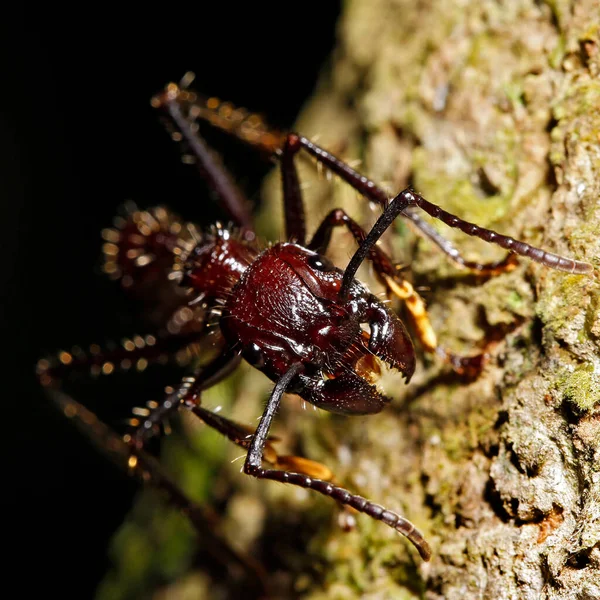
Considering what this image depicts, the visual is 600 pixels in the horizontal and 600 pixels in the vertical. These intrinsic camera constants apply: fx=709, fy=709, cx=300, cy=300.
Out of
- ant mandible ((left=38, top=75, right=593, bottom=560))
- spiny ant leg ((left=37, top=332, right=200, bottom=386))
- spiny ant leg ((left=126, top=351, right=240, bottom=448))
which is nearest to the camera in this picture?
ant mandible ((left=38, top=75, right=593, bottom=560))

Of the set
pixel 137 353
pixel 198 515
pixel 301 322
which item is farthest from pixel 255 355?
pixel 137 353

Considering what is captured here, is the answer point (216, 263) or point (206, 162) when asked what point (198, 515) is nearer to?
point (216, 263)

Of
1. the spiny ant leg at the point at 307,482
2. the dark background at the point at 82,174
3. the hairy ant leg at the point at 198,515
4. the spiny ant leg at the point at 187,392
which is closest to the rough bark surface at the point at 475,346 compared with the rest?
the hairy ant leg at the point at 198,515

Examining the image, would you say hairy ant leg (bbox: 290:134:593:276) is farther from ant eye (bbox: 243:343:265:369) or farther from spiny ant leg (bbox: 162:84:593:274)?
ant eye (bbox: 243:343:265:369)

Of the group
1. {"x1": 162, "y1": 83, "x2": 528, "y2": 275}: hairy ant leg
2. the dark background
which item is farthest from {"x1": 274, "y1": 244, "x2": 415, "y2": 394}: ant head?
the dark background

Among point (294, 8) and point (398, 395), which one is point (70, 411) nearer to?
point (398, 395)
